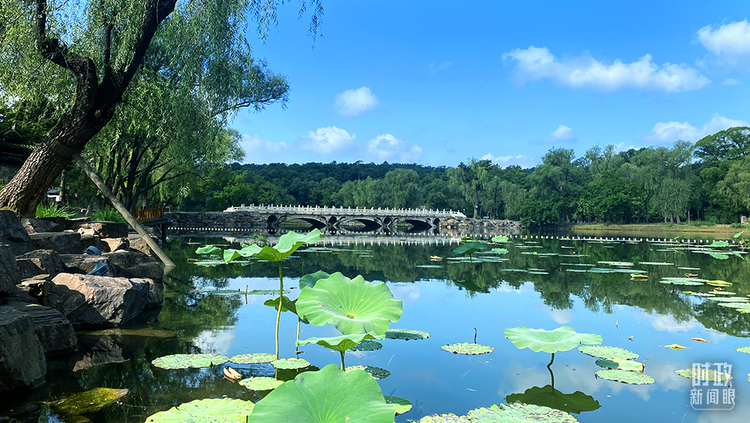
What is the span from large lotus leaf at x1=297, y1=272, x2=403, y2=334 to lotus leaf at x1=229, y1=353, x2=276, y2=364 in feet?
2.65

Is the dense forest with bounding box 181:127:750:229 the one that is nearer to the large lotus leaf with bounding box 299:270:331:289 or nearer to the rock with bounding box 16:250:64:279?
the rock with bounding box 16:250:64:279

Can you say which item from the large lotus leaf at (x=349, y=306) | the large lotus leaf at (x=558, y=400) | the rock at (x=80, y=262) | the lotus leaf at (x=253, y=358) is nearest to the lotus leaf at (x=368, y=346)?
the lotus leaf at (x=253, y=358)

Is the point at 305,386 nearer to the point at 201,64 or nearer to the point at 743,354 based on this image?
the point at 743,354

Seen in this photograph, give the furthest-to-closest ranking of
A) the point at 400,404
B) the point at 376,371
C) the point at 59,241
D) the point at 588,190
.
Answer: the point at 588,190, the point at 59,241, the point at 376,371, the point at 400,404

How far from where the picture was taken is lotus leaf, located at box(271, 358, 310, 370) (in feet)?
11.4

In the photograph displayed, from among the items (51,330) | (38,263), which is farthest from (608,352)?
(38,263)

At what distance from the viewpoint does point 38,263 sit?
496cm

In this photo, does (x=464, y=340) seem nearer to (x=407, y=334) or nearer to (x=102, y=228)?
(x=407, y=334)

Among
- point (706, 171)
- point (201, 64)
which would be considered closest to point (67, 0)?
point (201, 64)

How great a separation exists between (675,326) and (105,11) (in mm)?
8794

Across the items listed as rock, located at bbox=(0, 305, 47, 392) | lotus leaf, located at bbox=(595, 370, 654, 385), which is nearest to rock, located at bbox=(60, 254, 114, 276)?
rock, located at bbox=(0, 305, 47, 392)

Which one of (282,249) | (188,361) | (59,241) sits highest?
(282,249)

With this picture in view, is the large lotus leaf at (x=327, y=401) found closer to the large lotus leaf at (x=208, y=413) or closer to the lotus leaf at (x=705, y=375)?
the large lotus leaf at (x=208, y=413)

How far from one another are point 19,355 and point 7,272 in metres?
1.09
